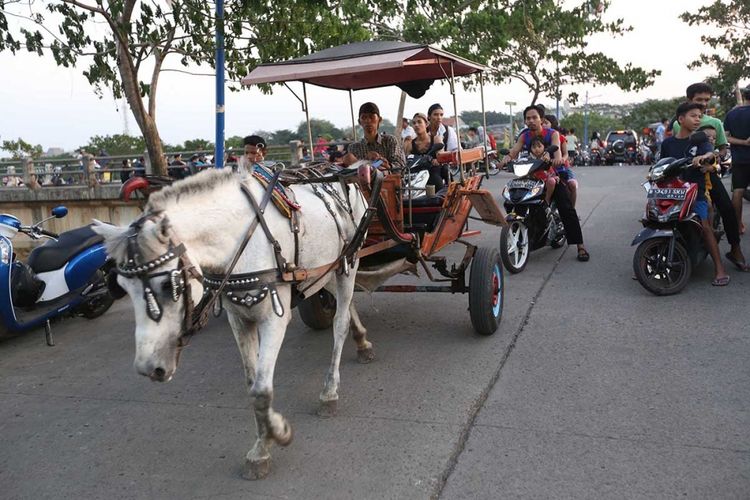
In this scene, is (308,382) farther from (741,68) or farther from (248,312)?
(741,68)

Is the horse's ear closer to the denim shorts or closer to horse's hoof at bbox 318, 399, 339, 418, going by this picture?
horse's hoof at bbox 318, 399, 339, 418

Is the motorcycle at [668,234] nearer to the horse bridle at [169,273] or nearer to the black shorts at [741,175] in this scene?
the black shorts at [741,175]

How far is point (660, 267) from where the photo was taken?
19.4 feet

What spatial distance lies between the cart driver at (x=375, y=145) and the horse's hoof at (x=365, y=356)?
1.57 meters

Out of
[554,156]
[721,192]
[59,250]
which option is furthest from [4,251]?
[721,192]

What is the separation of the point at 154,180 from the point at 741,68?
964 inches

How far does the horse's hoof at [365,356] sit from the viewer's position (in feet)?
15.5

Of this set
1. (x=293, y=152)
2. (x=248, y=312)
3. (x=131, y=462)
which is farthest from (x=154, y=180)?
(x=293, y=152)

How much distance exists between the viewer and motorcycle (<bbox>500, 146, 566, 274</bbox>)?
275 inches

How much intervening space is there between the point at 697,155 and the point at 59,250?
247 inches

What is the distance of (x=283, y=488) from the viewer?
306cm

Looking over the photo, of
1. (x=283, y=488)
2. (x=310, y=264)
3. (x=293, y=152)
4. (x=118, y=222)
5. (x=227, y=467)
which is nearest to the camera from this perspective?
(x=283, y=488)

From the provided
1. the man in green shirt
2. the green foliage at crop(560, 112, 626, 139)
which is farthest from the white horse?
the green foliage at crop(560, 112, 626, 139)

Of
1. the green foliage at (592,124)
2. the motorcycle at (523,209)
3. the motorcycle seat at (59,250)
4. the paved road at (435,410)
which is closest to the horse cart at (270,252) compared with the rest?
the paved road at (435,410)
